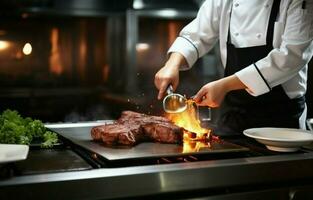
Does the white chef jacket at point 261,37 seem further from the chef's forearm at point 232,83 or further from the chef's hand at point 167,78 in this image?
the chef's hand at point 167,78

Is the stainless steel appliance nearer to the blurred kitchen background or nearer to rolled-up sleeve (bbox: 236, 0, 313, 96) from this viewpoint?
rolled-up sleeve (bbox: 236, 0, 313, 96)

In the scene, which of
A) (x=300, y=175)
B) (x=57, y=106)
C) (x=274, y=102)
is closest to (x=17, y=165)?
(x=300, y=175)

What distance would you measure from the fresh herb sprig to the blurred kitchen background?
157 centimetres

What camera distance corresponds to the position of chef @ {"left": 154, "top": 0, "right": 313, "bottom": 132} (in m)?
1.67

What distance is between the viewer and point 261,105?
6.12ft

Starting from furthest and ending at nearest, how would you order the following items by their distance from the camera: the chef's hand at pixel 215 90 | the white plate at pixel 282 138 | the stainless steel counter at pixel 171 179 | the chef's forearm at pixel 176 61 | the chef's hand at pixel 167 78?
the chef's forearm at pixel 176 61 → the chef's hand at pixel 167 78 → the chef's hand at pixel 215 90 → the white plate at pixel 282 138 → the stainless steel counter at pixel 171 179

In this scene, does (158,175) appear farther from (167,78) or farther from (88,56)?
(88,56)

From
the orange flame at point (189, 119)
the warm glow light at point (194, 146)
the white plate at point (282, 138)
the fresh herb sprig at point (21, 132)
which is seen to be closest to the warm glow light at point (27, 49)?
the fresh herb sprig at point (21, 132)

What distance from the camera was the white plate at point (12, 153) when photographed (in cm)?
103

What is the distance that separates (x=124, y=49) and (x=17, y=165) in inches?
93.1

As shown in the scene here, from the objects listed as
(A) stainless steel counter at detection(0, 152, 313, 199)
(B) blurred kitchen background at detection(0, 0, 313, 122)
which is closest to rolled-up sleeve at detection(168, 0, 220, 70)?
(A) stainless steel counter at detection(0, 152, 313, 199)

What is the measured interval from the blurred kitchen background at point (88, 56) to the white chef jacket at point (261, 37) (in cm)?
107

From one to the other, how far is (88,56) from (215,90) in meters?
2.01

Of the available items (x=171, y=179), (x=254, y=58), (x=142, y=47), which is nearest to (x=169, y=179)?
(x=171, y=179)
